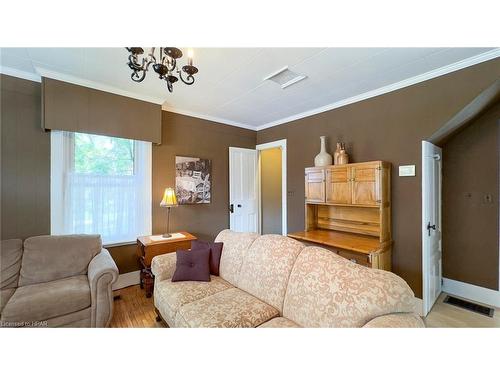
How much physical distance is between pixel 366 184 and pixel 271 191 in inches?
102

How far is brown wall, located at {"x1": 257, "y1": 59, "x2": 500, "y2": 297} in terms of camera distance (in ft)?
6.46

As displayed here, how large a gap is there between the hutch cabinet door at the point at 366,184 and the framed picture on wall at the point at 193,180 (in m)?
2.25

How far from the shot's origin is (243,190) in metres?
3.92

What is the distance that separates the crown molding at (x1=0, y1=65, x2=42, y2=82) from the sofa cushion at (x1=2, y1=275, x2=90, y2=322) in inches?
85.5

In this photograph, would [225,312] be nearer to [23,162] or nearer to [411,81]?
[23,162]

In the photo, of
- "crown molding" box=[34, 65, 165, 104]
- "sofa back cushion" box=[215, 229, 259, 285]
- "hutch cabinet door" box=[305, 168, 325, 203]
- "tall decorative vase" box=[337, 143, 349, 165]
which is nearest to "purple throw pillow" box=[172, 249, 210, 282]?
"sofa back cushion" box=[215, 229, 259, 285]

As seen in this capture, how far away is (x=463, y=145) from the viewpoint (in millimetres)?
2490

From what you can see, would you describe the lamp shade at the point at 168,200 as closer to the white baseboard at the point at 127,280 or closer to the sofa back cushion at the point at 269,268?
the white baseboard at the point at 127,280

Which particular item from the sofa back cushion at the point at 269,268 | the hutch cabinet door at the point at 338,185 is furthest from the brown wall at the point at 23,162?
the hutch cabinet door at the point at 338,185

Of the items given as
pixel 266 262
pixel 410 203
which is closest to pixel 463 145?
pixel 410 203

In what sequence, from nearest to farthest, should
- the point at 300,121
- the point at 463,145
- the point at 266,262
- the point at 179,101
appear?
the point at 266,262
the point at 463,145
the point at 179,101
the point at 300,121

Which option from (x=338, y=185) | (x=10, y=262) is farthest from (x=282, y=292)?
(x=10, y=262)
